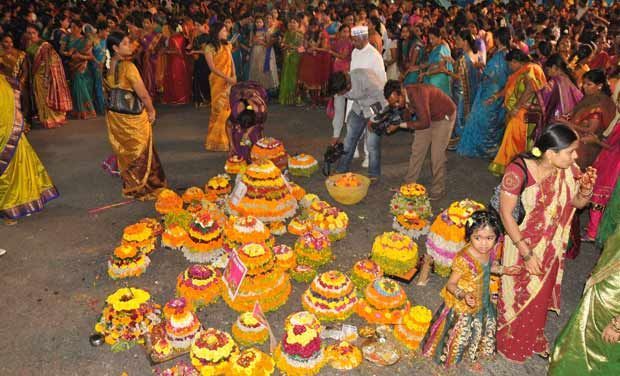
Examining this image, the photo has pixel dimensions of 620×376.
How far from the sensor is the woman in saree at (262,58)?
10.1 m

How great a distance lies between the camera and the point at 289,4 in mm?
14688

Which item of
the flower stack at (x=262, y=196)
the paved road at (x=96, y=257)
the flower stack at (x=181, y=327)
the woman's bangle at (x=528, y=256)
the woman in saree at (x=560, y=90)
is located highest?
the woman in saree at (x=560, y=90)

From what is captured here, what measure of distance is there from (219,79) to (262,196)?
9.67 feet

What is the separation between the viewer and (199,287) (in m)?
4.00

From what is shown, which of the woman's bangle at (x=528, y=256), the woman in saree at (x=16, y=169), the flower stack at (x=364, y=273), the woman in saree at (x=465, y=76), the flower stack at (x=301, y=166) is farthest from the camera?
the woman in saree at (x=465, y=76)

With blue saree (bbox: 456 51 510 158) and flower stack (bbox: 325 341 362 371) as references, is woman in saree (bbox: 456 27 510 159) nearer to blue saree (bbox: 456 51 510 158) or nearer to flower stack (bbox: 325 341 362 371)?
blue saree (bbox: 456 51 510 158)

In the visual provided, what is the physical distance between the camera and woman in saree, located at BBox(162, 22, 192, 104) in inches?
398

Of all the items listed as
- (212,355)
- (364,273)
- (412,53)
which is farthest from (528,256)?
(412,53)

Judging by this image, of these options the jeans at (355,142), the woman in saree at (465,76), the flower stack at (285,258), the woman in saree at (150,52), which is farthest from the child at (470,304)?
the woman in saree at (150,52)

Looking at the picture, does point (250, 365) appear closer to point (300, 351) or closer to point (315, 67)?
point (300, 351)

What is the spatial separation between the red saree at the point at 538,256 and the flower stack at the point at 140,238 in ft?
10.7

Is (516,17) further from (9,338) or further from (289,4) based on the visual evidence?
(9,338)

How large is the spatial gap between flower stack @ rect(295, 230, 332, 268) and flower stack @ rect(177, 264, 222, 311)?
0.86 meters

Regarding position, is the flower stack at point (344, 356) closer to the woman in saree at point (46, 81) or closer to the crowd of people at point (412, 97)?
the crowd of people at point (412, 97)
